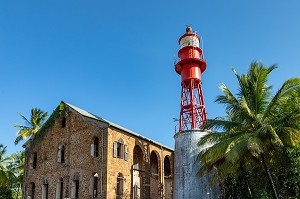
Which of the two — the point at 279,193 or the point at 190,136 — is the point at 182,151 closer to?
the point at 190,136

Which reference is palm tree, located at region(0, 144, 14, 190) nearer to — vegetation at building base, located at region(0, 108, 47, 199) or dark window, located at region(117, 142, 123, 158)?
vegetation at building base, located at region(0, 108, 47, 199)

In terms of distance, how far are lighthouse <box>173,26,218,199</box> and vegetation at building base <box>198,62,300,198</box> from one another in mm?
4202

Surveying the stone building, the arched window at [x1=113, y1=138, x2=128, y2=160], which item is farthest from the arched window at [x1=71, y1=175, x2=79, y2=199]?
the arched window at [x1=113, y1=138, x2=128, y2=160]

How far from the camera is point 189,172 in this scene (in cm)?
2562

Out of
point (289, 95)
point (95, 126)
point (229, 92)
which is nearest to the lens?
point (289, 95)

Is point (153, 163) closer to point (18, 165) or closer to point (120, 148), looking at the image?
point (120, 148)

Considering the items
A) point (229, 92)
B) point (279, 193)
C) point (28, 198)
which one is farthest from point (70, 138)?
point (279, 193)

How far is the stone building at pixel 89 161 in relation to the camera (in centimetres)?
2666

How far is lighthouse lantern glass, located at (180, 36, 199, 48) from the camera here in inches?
1173

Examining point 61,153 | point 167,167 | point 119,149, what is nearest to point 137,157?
point 119,149

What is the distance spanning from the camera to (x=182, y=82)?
95.8 feet

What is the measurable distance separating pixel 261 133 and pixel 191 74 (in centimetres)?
1201

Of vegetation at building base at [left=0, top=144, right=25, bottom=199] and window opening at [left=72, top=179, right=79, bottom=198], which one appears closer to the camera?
window opening at [left=72, top=179, right=79, bottom=198]

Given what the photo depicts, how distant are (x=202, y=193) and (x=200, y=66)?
10.7 meters
